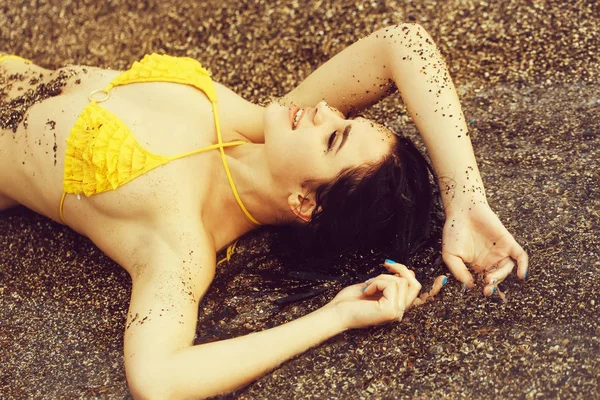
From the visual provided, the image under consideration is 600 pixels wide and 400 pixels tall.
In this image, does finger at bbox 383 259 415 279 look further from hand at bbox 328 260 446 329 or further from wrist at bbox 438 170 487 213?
wrist at bbox 438 170 487 213

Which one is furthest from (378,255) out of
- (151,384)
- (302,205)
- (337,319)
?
(151,384)

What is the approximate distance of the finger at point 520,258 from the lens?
263cm

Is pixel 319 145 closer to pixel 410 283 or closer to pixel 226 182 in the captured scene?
pixel 226 182

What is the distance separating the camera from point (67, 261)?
3.26m

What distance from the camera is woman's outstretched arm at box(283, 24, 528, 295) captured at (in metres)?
2.69

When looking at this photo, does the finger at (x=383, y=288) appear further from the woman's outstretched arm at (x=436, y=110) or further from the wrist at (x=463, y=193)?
the wrist at (x=463, y=193)

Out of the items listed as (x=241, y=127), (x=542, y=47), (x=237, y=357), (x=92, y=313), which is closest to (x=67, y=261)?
(x=92, y=313)

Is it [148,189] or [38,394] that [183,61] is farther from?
[38,394]

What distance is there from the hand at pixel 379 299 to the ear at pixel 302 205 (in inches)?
15.4

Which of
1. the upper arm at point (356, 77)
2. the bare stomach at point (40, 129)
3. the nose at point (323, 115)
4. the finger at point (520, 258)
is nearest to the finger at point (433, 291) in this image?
the finger at point (520, 258)

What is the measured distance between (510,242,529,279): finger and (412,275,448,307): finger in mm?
265

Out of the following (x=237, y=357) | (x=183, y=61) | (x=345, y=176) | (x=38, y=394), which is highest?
(x=183, y=61)

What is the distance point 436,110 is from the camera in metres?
→ 2.93

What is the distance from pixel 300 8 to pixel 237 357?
96.1 inches
